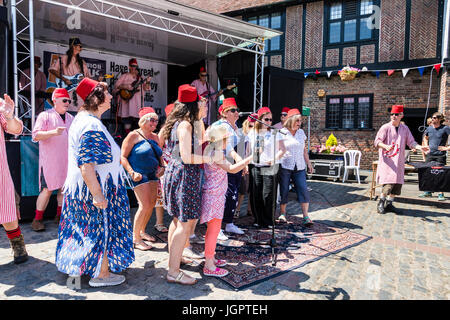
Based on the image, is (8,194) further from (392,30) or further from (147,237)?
(392,30)

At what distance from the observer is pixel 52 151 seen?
460cm

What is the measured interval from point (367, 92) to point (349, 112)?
1.14m

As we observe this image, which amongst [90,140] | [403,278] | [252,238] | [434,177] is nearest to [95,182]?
[90,140]

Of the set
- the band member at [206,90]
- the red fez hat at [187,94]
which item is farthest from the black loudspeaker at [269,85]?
the red fez hat at [187,94]

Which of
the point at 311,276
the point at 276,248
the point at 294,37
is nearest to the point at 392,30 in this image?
the point at 294,37

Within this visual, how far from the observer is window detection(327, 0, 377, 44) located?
14.3 meters

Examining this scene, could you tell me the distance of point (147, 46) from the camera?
9.52 m

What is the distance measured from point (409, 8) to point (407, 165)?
9738 mm

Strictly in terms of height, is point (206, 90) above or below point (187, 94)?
above

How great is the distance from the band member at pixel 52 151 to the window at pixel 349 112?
13.0 m

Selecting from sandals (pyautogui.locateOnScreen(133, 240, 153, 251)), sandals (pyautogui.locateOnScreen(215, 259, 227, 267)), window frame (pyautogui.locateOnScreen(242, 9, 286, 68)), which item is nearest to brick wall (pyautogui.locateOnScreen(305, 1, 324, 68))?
window frame (pyautogui.locateOnScreen(242, 9, 286, 68))

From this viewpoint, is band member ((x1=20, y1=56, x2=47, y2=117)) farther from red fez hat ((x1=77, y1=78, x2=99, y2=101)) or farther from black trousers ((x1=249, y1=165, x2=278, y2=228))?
red fez hat ((x1=77, y1=78, x2=99, y2=101))

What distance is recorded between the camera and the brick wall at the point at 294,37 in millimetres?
15688

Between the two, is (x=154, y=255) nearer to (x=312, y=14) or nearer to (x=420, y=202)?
(x=420, y=202)
